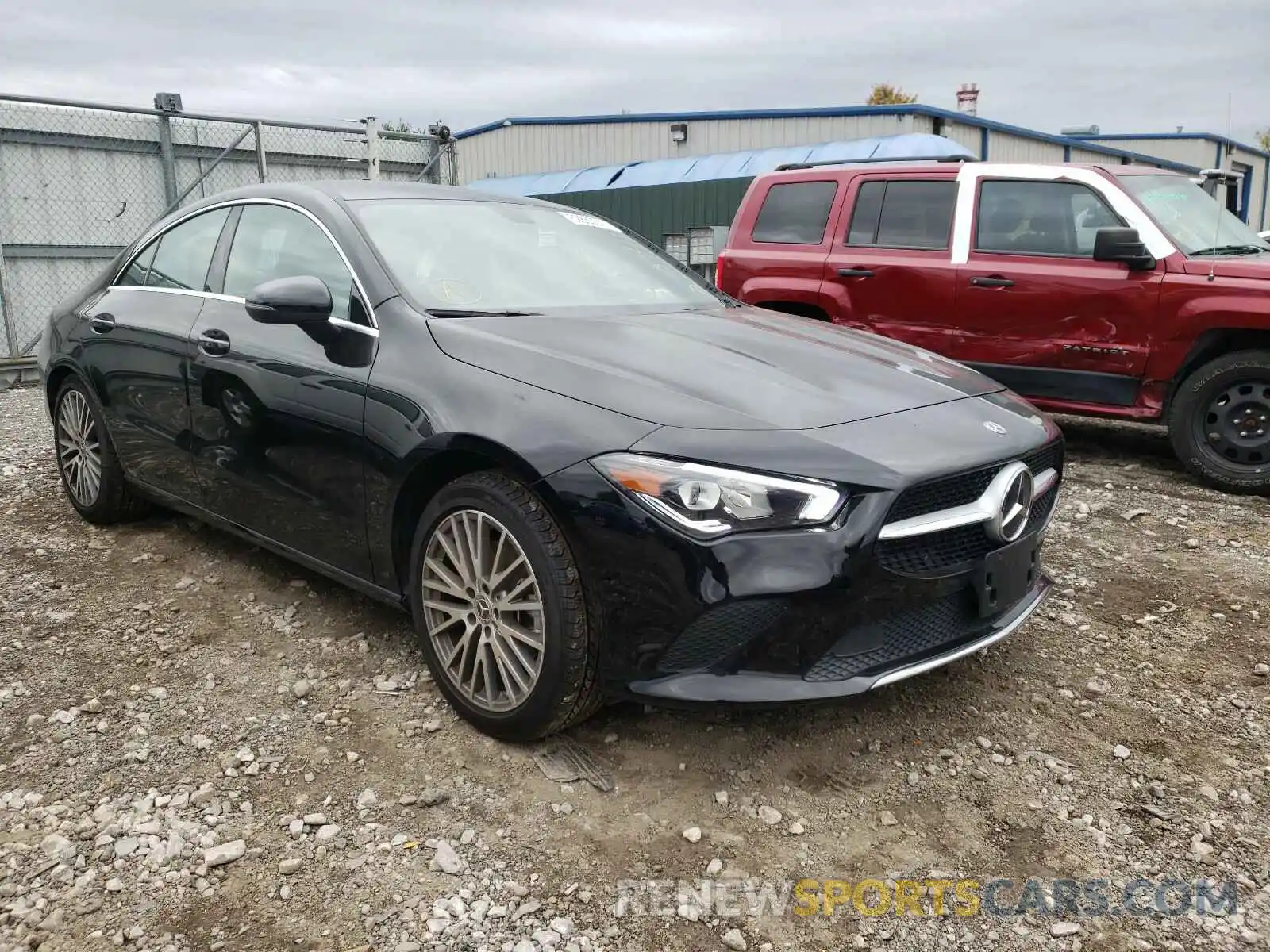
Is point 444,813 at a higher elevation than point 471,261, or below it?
below

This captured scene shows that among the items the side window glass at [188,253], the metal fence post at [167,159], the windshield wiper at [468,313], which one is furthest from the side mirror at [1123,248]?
the metal fence post at [167,159]

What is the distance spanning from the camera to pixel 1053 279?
19.3 ft

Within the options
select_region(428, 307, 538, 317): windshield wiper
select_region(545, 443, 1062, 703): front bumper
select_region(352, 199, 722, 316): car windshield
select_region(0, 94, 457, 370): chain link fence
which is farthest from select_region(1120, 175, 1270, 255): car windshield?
select_region(0, 94, 457, 370): chain link fence

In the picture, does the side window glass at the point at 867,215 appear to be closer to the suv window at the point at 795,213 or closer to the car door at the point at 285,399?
the suv window at the point at 795,213

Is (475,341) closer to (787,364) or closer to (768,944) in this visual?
(787,364)

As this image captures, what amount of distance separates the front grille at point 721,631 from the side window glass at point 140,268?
10.2 ft

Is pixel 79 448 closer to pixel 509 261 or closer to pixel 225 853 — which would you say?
pixel 509 261

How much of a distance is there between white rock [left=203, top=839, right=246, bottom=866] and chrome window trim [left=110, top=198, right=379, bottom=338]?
145 cm

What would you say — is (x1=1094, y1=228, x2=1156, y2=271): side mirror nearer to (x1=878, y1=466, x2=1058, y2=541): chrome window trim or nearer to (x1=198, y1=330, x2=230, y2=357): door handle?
(x1=878, y1=466, x2=1058, y2=541): chrome window trim

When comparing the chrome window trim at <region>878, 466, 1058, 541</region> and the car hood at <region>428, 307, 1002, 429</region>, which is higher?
the car hood at <region>428, 307, 1002, 429</region>

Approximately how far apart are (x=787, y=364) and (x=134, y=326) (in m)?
2.73

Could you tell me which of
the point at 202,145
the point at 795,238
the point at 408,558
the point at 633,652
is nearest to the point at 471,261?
the point at 408,558

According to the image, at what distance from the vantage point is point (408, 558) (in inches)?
117

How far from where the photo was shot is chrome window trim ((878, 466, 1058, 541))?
7.83ft
